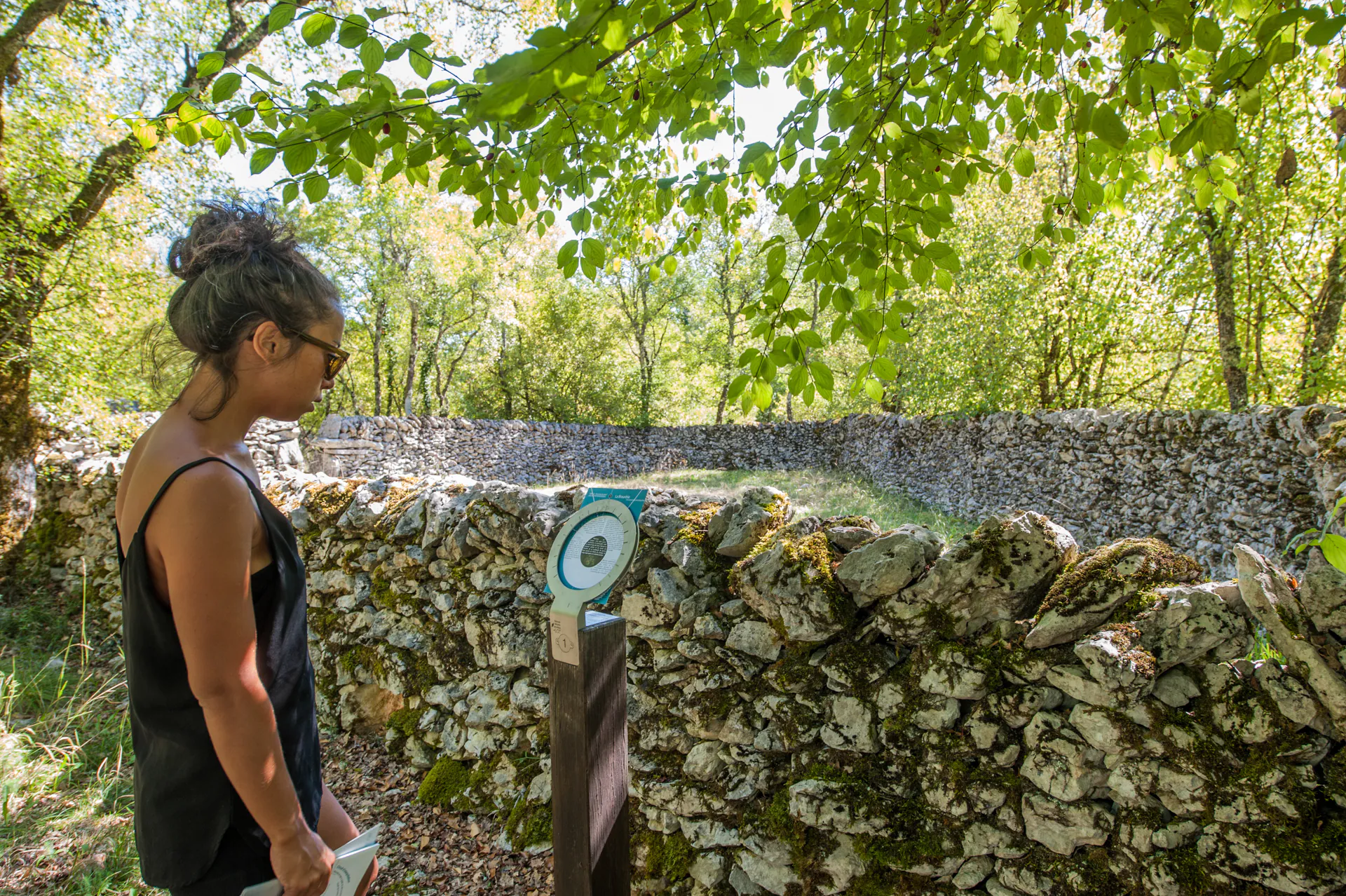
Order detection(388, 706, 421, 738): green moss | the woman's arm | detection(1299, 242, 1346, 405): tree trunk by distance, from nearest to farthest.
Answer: the woman's arm < detection(388, 706, 421, 738): green moss < detection(1299, 242, 1346, 405): tree trunk

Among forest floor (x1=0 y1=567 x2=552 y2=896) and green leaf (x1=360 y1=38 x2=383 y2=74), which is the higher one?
green leaf (x1=360 y1=38 x2=383 y2=74)

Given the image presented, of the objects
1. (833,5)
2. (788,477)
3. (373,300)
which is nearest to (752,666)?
(833,5)

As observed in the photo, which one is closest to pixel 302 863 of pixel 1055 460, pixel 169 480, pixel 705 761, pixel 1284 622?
pixel 169 480

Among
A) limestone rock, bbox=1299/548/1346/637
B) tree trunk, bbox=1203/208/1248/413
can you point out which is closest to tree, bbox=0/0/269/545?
limestone rock, bbox=1299/548/1346/637

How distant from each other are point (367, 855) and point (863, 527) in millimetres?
2038

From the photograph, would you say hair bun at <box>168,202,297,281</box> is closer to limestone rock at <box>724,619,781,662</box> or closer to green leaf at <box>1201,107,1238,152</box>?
limestone rock at <box>724,619,781,662</box>

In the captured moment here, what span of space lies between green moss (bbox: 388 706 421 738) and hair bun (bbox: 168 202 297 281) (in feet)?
9.81

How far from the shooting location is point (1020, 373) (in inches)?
461

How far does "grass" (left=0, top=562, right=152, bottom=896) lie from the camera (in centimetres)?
287

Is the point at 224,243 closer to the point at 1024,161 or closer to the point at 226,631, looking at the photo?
the point at 226,631

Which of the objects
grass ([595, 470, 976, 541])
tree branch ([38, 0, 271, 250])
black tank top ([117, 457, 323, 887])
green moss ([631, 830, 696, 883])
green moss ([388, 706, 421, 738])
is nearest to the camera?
black tank top ([117, 457, 323, 887])

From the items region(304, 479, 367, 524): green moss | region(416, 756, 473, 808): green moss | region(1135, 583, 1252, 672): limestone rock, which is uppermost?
region(304, 479, 367, 524): green moss

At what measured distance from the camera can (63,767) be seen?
360 centimetres

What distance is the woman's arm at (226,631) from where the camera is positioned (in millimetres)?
1177
